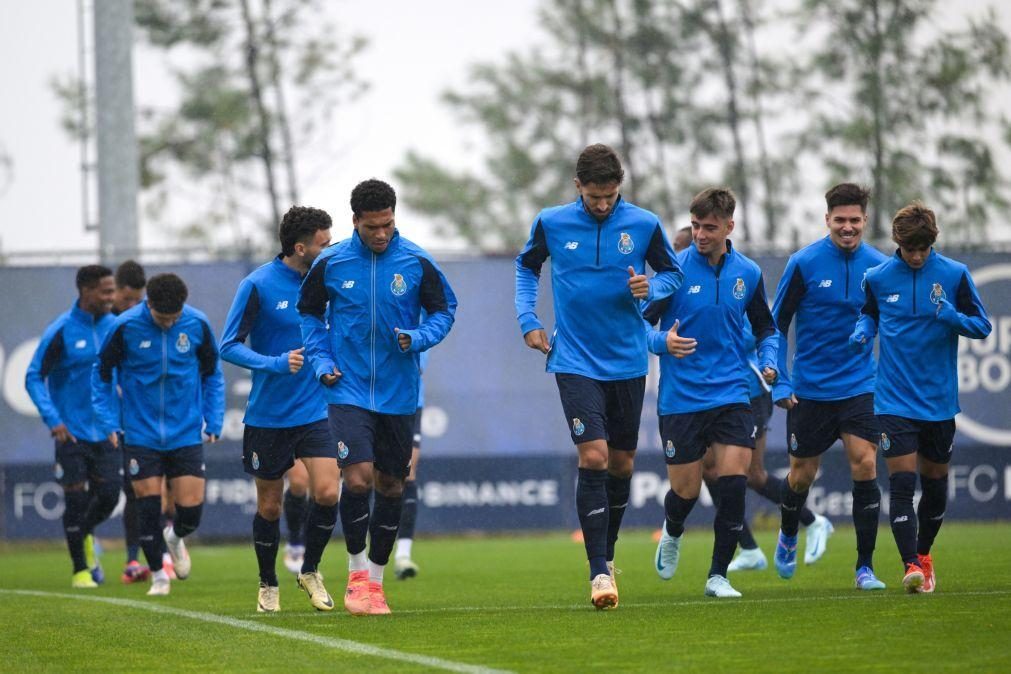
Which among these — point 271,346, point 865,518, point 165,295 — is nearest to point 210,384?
point 165,295

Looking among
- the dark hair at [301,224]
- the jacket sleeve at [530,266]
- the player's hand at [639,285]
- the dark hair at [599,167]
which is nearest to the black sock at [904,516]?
the player's hand at [639,285]

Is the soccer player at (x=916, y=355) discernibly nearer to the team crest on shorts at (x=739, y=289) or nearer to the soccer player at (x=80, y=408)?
the team crest on shorts at (x=739, y=289)

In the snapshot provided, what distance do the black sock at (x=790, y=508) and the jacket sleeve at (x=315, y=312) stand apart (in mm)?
3608

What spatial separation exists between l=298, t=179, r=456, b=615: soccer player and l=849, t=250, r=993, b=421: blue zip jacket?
268 centimetres

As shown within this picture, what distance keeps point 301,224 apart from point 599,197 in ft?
6.67

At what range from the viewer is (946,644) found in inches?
301

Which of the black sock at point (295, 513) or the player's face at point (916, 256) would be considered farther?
the black sock at point (295, 513)

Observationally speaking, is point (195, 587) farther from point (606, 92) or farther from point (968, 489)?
point (606, 92)

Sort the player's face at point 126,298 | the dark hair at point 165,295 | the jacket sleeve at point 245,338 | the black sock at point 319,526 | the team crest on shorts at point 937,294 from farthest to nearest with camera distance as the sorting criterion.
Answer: the player's face at point 126,298 < the dark hair at point 165,295 < the team crest on shorts at point 937,294 < the jacket sleeve at point 245,338 < the black sock at point 319,526

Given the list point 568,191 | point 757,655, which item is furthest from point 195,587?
point 568,191

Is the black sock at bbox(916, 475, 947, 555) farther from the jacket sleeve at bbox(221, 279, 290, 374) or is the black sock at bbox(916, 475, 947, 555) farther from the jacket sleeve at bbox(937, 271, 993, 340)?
the jacket sleeve at bbox(221, 279, 290, 374)

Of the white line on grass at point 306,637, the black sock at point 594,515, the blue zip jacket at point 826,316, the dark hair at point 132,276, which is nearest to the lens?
the white line on grass at point 306,637

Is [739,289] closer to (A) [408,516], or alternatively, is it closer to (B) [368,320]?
(B) [368,320]

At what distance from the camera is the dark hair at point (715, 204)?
1053 centimetres
